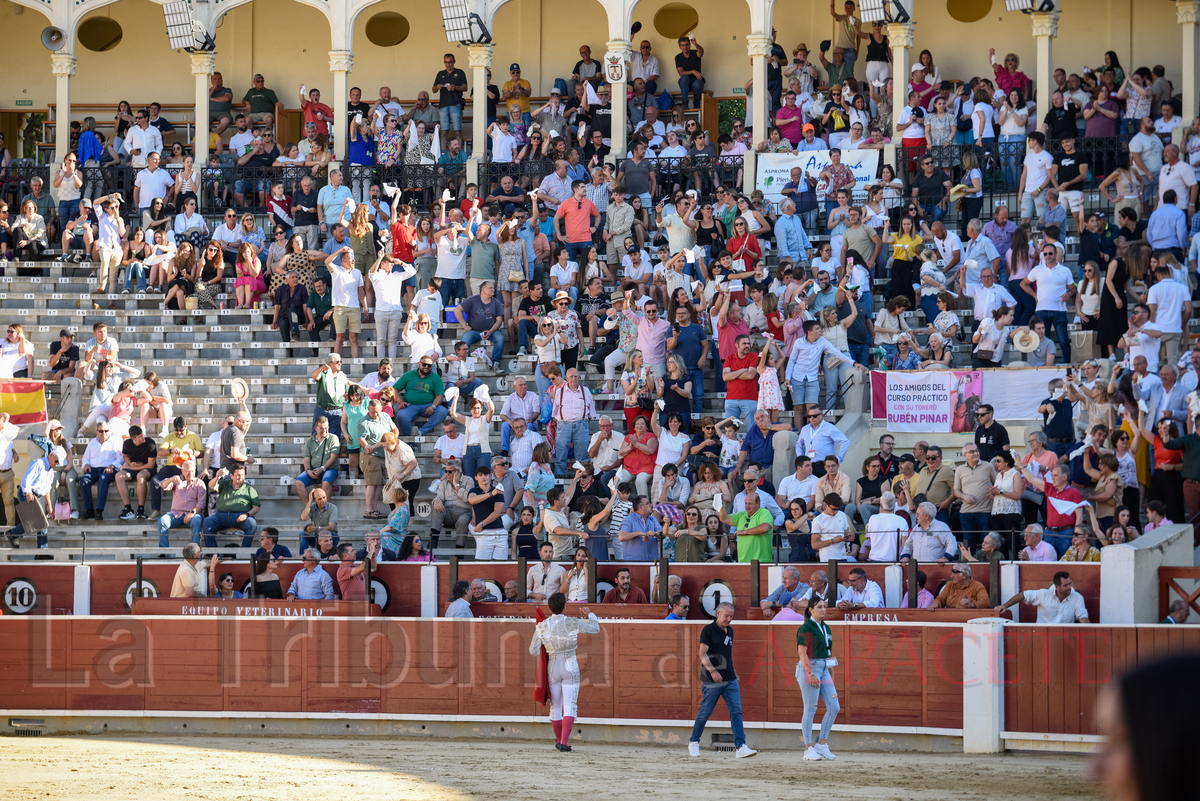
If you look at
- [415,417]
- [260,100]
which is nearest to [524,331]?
[415,417]

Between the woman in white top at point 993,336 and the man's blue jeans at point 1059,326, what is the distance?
1.27 feet

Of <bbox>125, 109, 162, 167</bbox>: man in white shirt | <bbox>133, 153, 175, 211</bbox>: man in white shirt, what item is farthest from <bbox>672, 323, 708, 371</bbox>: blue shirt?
<bbox>125, 109, 162, 167</bbox>: man in white shirt

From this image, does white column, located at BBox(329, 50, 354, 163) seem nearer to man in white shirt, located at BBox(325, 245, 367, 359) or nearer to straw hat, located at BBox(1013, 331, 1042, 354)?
man in white shirt, located at BBox(325, 245, 367, 359)

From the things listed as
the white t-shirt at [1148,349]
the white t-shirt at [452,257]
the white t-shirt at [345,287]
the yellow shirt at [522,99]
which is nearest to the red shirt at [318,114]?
the yellow shirt at [522,99]

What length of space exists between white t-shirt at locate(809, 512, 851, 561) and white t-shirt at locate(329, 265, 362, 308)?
7.83 metres

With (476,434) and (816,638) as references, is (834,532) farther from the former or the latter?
(476,434)

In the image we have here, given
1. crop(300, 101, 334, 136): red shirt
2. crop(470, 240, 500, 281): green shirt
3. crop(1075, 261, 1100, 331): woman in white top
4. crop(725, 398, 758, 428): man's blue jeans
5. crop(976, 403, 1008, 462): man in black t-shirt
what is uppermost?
crop(300, 101, 334, 136): red shirt

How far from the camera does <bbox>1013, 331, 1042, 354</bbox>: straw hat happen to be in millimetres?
16859

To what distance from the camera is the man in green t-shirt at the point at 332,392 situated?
17906mm

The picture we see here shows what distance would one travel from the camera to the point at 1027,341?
1692 centimetres

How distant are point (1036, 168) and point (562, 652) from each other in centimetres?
1007

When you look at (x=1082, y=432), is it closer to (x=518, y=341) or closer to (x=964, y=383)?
(x=964, y=383)

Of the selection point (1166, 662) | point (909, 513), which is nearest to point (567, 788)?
point (909, 513)

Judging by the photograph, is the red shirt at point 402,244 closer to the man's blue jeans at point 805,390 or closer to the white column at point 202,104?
the white column at point 202,104
